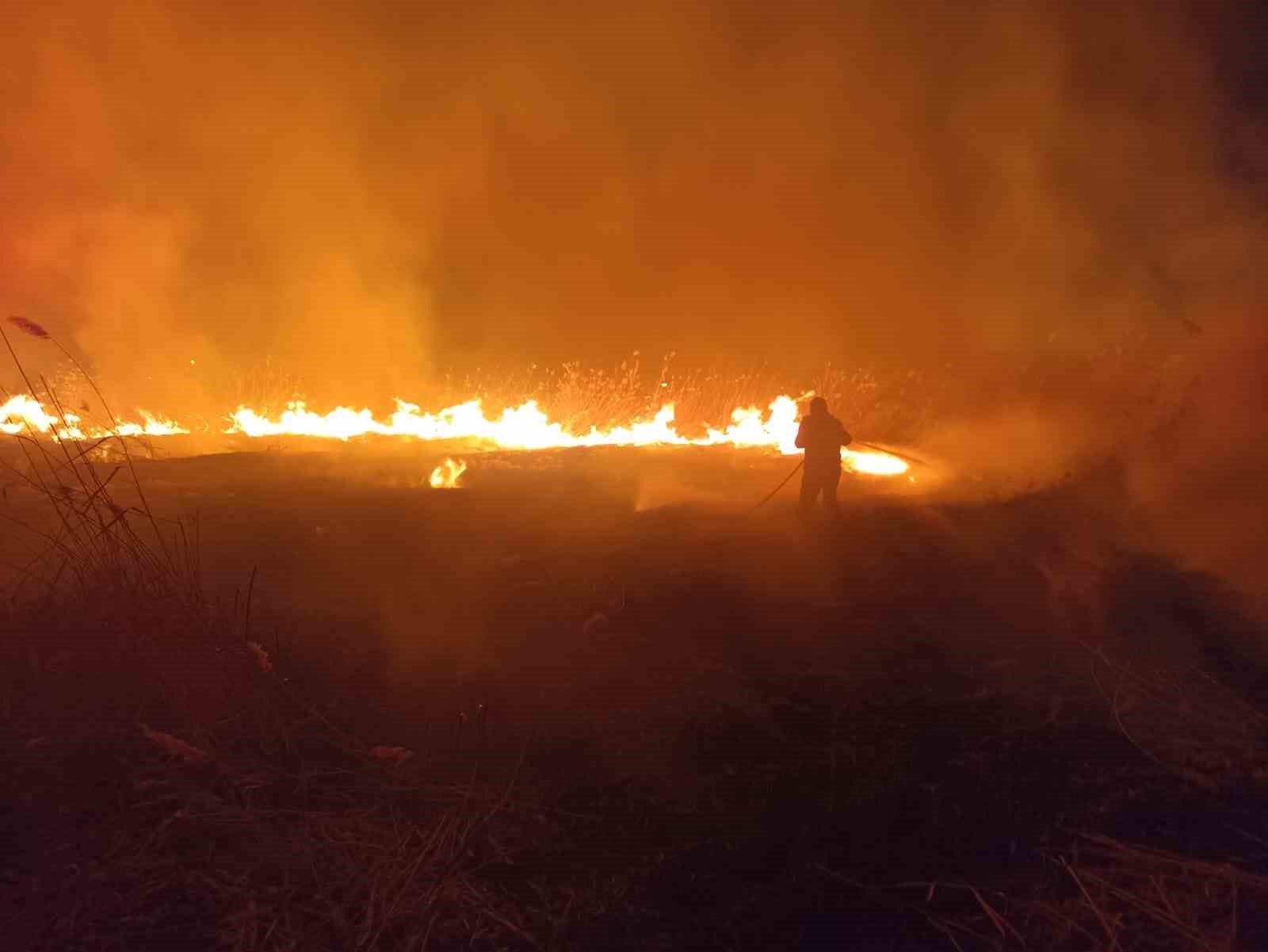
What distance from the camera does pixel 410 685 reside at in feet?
16.7

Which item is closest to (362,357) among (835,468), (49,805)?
(835,468)

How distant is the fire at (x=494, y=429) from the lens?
1511 centimetres

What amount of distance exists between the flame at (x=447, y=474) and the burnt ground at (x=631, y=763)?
139 inches

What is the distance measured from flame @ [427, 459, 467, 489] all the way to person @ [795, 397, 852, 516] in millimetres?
5136

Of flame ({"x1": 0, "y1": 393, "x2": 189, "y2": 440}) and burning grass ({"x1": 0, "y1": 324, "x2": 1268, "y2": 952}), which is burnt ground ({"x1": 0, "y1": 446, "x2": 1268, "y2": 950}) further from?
flame ({"x1": 0, "y1": 393, "x2": 189, "y2": 440})

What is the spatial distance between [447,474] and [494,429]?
144 inches

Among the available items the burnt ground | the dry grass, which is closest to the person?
the burnt ground

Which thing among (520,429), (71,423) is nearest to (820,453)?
(520,429)

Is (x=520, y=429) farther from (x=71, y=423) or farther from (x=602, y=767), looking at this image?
(x=602, y=767)

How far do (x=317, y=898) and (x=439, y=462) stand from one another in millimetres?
10391

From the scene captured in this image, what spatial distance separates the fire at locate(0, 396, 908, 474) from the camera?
15.1 m

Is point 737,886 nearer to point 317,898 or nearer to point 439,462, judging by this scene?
point 317,898

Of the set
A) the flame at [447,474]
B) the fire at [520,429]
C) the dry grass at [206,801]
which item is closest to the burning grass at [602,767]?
the dry grass at [206,801]

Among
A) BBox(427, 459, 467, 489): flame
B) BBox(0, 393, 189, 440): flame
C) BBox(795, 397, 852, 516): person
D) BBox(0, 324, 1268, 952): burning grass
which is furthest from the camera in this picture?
BBox(0, 393, 189, 440): flame
